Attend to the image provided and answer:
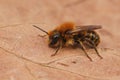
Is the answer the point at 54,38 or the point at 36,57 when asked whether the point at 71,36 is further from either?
the point at 36,57

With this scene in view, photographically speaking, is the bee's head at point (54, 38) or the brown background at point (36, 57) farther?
the bee's head at point (54, 38)

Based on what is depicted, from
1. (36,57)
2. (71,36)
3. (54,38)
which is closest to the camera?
(36,57)

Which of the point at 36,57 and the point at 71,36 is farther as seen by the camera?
the point at 71,36

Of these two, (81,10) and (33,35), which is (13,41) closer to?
(33,35)

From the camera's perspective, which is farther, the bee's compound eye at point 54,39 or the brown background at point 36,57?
the bee's compound eye at point 54,39

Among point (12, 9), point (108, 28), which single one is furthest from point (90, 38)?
point (108, 28)

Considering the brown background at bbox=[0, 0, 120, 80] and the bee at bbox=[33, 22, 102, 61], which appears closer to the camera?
the brown background at bbox=[0, 0, 120, 80]

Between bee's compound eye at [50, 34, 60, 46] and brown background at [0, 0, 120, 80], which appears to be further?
bee's compound eye at [50, 34, 60, 46]

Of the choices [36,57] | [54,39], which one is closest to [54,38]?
[54,39]

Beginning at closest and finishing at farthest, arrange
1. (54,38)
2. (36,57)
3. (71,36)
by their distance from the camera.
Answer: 1. (36,57)
2. (54,38)
3. (71,36)
